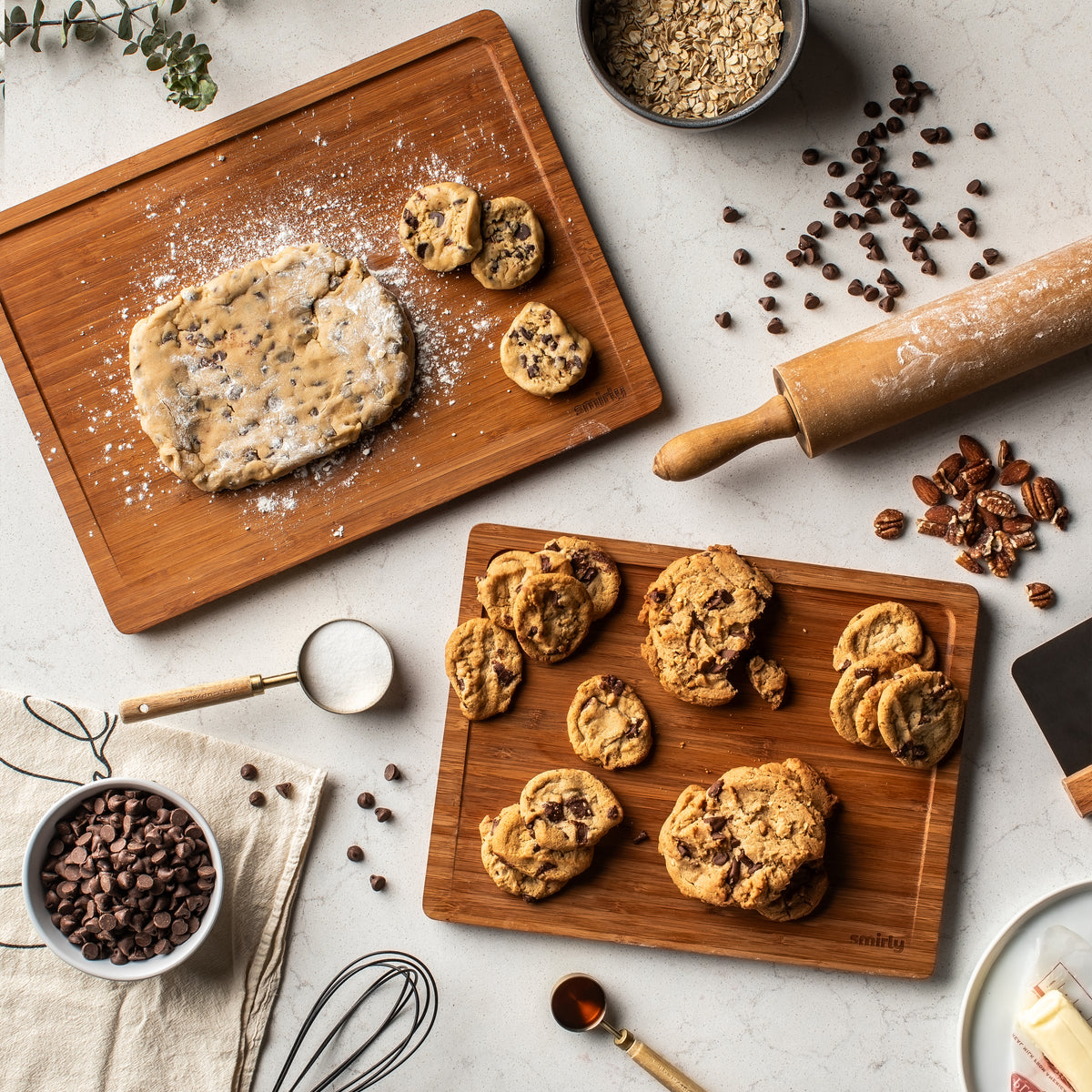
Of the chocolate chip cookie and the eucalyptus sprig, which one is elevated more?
the eucalyptus sprig

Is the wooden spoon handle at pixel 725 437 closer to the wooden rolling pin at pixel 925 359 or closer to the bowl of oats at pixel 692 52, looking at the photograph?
the wooden rolling pin at pixel 925 359

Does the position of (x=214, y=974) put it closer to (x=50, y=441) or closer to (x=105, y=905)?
(x=105, y=905)

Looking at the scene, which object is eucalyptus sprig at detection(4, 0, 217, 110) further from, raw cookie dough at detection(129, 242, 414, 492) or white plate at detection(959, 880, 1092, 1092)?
white plate at detection(959, 880, 1092, 1092)

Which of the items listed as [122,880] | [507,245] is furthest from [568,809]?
[507,245]

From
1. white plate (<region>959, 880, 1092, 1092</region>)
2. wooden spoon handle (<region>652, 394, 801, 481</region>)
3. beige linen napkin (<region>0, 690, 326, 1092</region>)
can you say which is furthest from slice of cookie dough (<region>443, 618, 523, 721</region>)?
white plate (<region>959, 880, 1092, 1092</region>)

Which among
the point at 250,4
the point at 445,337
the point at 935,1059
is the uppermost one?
the point at 250,4

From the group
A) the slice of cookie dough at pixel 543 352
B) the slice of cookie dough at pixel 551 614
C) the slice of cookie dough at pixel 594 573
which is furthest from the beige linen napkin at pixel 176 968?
the slice of cookie dough at pixel 543 352

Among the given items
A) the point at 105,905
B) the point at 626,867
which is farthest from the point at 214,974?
the point at 626,867
